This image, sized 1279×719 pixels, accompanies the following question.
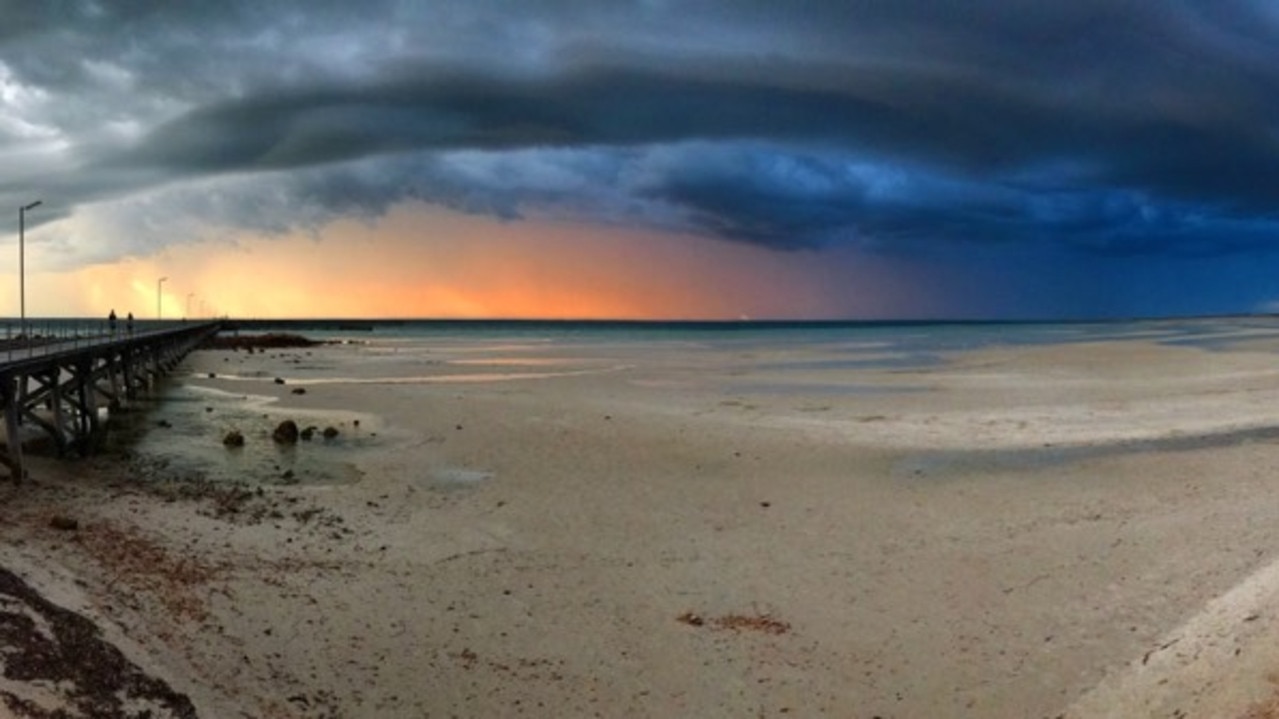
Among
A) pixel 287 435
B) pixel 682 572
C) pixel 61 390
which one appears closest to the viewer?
pixel 682 572

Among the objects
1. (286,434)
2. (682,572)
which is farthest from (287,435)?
(682,572)

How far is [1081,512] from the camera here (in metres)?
15.5

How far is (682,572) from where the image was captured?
41.5 ft

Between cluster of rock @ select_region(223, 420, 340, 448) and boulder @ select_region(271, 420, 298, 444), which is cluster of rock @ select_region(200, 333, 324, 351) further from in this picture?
boulder @ select_region(271, 420, 298, 444)

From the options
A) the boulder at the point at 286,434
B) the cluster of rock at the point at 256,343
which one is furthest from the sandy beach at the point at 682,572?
the cluster of rock at the point at 256,343

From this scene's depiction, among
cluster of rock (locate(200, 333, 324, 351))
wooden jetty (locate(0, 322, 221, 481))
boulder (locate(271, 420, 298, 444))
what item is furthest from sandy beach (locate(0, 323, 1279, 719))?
cluster of rock (locate(200, 333, 324, 351))

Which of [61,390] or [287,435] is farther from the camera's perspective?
[287,435]

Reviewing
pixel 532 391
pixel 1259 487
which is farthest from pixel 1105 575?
pixel 532 391

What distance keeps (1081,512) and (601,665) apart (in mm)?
9874

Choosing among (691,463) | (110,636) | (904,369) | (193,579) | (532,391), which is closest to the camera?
(110,636)

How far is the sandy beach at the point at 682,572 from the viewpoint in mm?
8734

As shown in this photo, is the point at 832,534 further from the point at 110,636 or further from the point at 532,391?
the point at 532,391

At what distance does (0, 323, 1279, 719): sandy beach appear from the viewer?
8734 millimetres

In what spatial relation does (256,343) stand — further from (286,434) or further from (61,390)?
(286,434)
